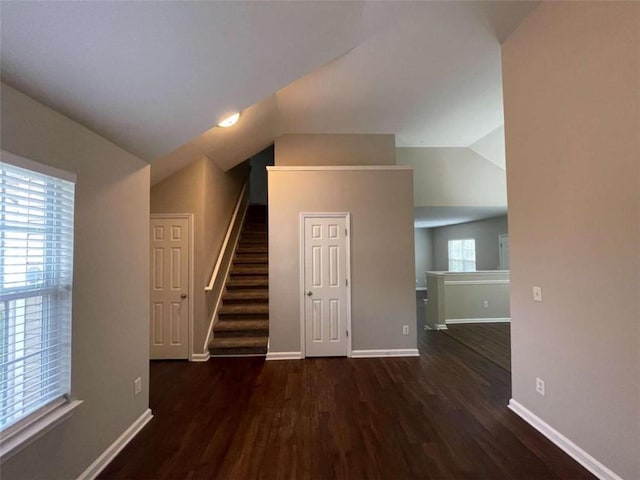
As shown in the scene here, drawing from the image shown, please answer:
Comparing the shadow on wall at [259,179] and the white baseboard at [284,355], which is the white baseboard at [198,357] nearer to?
the white baseboard at [284,355]

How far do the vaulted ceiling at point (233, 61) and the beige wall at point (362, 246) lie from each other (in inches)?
36.4

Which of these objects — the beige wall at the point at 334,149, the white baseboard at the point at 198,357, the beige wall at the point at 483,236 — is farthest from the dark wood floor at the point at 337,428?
the beige wall at the point at 483,236

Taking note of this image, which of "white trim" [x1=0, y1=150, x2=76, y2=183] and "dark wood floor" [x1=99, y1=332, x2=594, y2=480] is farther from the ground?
"white trim" [x1=0, y1=150, x2=76, y2=183]

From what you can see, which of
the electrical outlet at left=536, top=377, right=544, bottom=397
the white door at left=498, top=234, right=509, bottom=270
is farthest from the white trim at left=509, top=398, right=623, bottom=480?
the white door at left=498, top=234, right=509, bottom=270

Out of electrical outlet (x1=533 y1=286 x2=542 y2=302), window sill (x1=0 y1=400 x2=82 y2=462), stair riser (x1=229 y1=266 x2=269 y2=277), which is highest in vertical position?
stair riser (x1=229 y1=266 x2=269 y2=277)

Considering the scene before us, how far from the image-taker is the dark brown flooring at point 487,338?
3.98m

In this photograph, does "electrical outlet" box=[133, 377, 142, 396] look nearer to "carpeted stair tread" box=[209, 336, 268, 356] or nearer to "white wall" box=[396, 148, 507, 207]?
"carpeted stair tread" box=[209, 336, 268, 356]

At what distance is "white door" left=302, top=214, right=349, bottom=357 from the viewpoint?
4.04m

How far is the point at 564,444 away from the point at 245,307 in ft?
12.4

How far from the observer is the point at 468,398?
2846 mm

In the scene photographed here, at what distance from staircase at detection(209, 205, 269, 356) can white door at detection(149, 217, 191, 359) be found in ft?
1.53

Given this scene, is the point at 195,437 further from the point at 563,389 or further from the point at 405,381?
the point at 563,389

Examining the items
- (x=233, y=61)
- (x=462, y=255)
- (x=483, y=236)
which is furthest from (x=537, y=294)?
(x=462, y=255)

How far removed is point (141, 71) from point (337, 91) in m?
2.38
